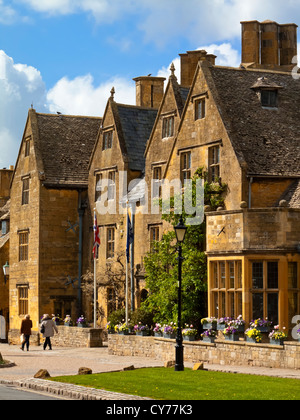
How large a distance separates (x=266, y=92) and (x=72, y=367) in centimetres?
1392

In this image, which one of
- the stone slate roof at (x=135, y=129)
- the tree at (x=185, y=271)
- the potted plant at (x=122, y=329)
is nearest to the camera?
the tree at (x=185, y=271)

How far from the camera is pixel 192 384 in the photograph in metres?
22.3

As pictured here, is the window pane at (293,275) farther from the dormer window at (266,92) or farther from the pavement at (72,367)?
the dormer window at (266,92)

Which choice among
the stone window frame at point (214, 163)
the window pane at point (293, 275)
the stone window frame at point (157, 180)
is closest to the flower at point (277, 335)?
the window pane at point (293, 275)

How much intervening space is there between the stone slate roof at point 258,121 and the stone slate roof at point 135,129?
8.54 meters

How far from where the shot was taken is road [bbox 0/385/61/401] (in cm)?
2020

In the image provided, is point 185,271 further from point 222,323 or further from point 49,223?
point 49,223

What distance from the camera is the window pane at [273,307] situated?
29734 mm

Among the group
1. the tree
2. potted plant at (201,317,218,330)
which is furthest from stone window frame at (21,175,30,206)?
potted plant at (201,317,218,330)

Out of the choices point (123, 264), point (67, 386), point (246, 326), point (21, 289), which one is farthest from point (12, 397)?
point (21, 289)

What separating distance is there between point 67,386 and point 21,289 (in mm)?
27382

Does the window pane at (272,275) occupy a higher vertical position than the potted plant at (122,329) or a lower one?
higher

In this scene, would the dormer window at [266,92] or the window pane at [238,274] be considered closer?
the window pane at [238,274]
